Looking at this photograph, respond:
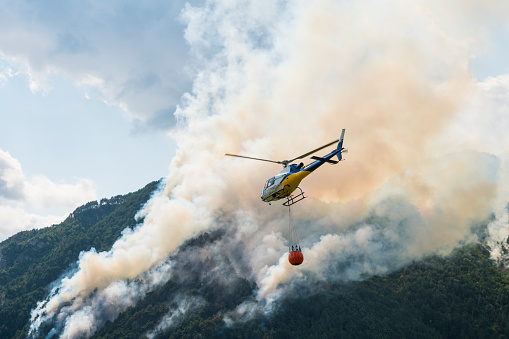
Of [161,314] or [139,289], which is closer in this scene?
[161,314]

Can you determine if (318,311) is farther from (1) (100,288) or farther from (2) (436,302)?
(1) (100,288)

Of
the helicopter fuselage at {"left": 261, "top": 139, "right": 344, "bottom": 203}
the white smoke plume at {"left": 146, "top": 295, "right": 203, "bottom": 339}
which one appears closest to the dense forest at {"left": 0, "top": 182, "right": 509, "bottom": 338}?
the white smoke plume at {"left": 146, "top": 295, "right": 203, "bottom": 339}

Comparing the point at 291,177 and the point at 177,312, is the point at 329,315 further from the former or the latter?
the point at 291,177

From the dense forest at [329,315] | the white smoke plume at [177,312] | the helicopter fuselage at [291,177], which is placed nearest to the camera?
the helicopter fuselage at [291,177]

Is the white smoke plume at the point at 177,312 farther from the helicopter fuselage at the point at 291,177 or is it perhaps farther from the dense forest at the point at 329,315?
the helicopter fuselage at the point at 291,177

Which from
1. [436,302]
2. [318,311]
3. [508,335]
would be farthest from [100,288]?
[508,335]

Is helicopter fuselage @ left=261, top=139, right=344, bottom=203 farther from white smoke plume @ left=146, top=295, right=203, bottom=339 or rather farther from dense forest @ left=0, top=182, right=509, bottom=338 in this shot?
white smoke plume @ left=146, top=295, right=203, bottom=339

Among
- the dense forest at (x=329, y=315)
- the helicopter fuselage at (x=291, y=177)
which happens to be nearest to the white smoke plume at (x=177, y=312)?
the dense forest at (x=329, y=315)

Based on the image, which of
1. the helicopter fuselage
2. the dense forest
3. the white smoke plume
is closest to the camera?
the helicopter fuselage

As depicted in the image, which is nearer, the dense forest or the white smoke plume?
the white smoke plume

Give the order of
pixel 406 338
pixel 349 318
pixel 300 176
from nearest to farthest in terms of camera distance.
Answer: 1. pixel 300 176
2. pixel 406 338
3. pixel 349 318

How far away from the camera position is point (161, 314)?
587ft

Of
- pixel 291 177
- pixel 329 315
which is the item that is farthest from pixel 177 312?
pixel 291 177

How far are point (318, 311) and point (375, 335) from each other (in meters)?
29.6
